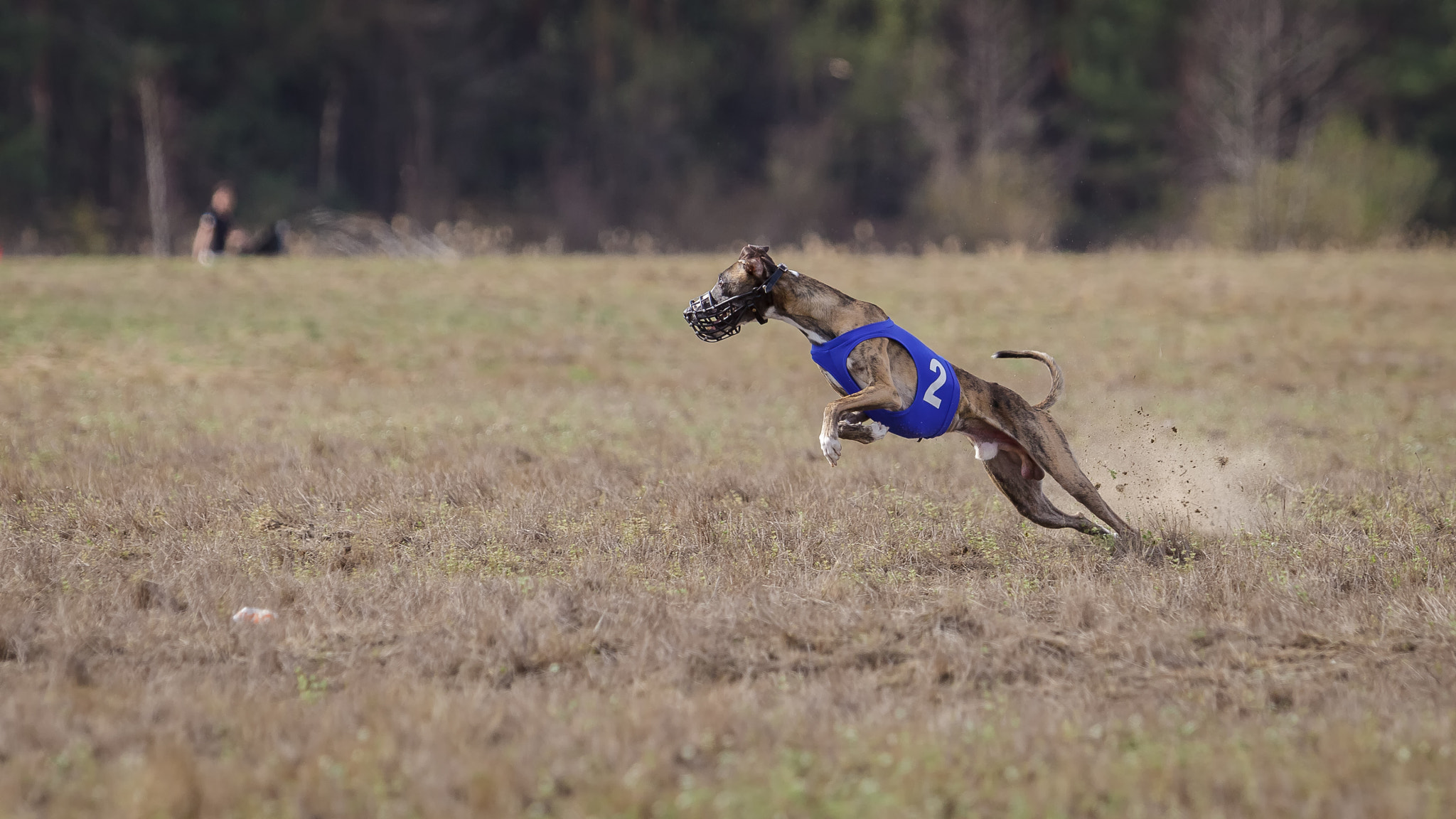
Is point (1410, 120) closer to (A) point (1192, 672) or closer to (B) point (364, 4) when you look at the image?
(B) point (364, 4)

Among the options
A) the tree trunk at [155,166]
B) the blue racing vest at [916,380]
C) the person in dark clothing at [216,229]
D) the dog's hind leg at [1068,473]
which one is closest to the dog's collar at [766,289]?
the blue racing vest at [916,380]

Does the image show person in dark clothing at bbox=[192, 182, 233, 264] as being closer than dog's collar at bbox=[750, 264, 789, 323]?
No

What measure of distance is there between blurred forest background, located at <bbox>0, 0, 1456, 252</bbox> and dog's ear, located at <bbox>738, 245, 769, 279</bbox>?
32340mm

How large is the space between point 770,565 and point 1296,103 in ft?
148

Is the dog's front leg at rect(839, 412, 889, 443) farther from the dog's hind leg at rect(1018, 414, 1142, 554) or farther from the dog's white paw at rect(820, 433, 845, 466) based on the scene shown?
the dog's hind leg at rect(1018, 414, 1142, 554)

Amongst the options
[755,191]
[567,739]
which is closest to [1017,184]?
[755,191]

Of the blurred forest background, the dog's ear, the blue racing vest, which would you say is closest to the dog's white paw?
the blue racing vest

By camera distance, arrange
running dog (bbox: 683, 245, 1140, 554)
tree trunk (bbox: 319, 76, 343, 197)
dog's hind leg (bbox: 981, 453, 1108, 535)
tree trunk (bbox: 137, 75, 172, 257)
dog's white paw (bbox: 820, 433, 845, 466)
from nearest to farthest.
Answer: dog's white paw (bbox: 820, 433, 845, 466), running dog (bbox: 683, 245, 1140, 554), dog's hind leg (bbox: 981, 453, 1108, 535), tree trunk (bbox: 137, 75, 172, 257), tree trunk (bbox: 319, 76, 343, 197)

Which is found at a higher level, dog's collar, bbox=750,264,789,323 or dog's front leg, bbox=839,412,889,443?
dog's collar, bbox=750,264,789,323

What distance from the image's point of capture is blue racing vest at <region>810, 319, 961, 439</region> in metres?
7.44

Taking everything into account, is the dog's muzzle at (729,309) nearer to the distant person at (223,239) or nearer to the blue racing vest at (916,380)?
the blue racing vest at (916,380)

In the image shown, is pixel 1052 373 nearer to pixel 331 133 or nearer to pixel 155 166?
pixel 155 166

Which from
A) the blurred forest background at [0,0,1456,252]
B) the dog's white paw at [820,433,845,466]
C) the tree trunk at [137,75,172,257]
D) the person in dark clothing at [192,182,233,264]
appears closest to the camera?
the dog's white paw at [820,433,845,466]

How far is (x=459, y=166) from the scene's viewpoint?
1959 inches
